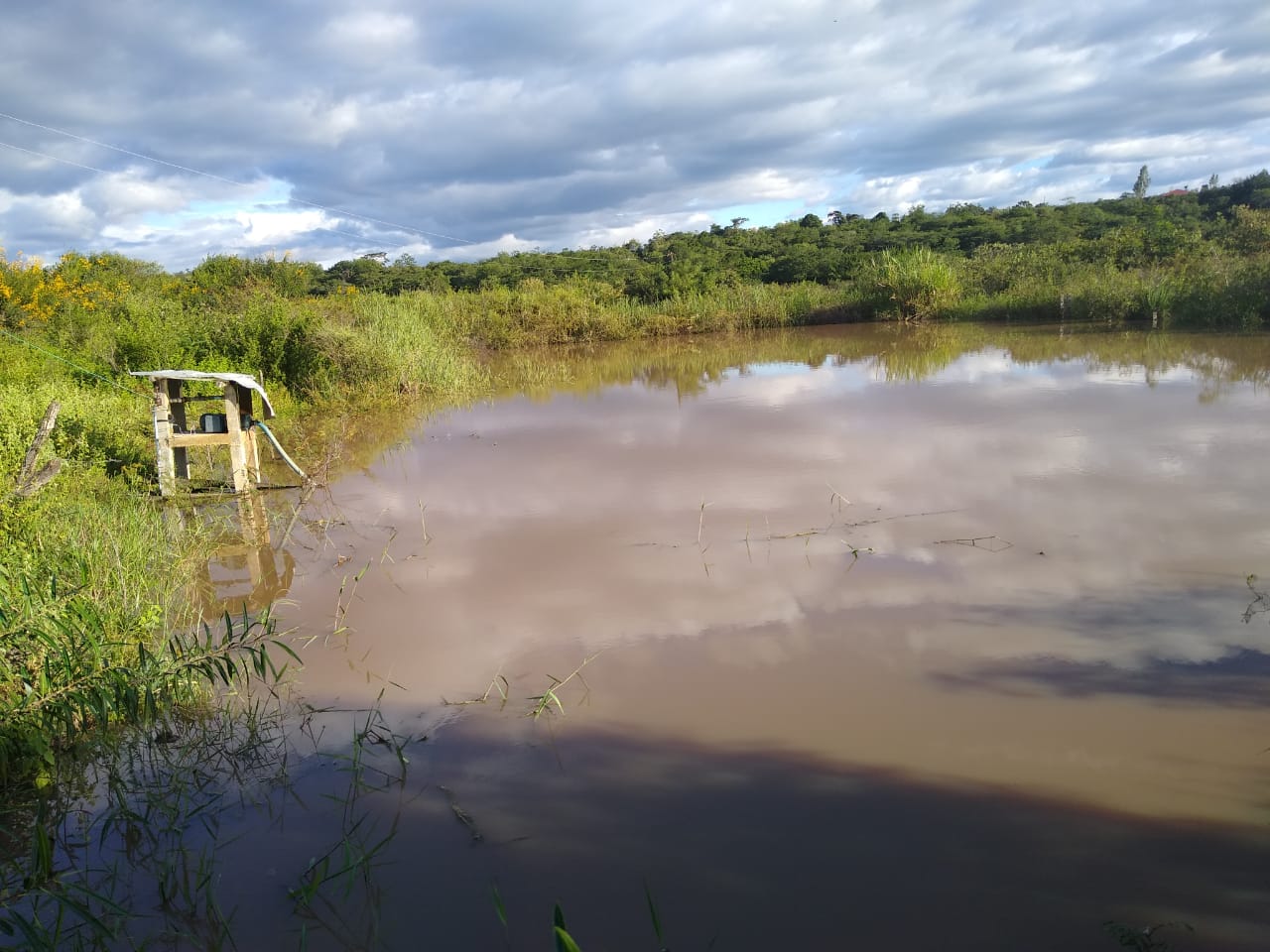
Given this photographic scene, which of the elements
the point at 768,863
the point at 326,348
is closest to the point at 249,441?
the point at 326,348

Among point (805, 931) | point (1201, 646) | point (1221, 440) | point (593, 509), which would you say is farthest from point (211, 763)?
point (1221, 440)

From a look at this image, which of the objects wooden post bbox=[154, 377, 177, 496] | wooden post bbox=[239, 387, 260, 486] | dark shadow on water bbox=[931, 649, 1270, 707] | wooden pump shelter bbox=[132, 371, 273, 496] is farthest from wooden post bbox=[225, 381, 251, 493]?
dark shadow on water bbox=[931, 649, 1270, 707]

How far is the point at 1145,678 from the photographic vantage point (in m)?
3.69

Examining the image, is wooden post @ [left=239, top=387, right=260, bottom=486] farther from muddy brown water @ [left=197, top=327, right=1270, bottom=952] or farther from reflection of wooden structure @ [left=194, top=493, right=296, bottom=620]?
reflection of wooden structure @ [left=194, top=493, right=296, bottom=620]

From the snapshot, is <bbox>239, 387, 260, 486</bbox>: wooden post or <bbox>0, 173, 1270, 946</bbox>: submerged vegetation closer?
<bbox>0, 173, 1270, 946</bbox>: submerged vegetation

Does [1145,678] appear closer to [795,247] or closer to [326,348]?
[326,348]

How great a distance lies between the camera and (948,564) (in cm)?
512

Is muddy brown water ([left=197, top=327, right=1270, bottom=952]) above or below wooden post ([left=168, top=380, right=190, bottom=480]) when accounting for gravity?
Result: below

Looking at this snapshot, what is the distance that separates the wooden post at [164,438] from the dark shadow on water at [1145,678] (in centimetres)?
653

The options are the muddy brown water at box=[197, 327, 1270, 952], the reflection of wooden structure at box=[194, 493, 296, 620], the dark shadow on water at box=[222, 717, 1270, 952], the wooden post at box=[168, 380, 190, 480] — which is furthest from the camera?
the wooden post at box=[168, 380, 190, 480]

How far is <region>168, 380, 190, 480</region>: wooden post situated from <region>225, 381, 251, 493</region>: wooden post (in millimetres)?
661

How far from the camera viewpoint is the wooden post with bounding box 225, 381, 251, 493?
24.3ft

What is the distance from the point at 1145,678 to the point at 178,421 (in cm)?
809

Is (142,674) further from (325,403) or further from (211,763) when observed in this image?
(325,403)
